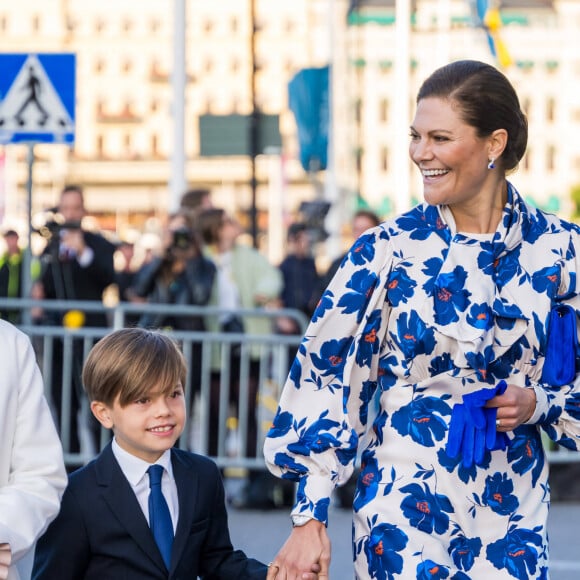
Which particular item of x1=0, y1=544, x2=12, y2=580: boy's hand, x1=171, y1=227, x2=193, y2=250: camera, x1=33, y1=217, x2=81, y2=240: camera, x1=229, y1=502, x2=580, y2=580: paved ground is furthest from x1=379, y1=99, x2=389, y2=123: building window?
x1=0, y1=544, x2=12, y2=580: boy's hand

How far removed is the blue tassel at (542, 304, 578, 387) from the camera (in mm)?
3908

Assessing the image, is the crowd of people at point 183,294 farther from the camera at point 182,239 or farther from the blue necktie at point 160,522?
the blue necktie at point 160,522

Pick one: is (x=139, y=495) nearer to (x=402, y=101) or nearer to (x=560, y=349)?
(x=560, y=349)

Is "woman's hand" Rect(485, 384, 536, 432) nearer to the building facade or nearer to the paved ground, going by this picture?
the paved ground

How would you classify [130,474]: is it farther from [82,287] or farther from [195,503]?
[82,287]

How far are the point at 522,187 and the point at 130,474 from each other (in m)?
113

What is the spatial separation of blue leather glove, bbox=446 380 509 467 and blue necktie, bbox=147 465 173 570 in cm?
75

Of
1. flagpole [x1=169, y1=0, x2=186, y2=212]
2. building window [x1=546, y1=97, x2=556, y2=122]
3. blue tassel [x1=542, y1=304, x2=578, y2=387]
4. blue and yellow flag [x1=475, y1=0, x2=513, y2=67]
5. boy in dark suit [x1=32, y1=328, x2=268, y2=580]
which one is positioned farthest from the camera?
building window [x1=546, y1=97, x2=556, y2=122]

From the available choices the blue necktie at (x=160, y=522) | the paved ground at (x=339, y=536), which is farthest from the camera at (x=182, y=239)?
the blue necktie at (x=160, y=522)

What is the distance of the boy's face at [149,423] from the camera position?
13.6 ft

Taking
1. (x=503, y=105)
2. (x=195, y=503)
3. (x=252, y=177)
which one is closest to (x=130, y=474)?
(x=195, y=503)

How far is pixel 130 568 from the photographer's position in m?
4.04

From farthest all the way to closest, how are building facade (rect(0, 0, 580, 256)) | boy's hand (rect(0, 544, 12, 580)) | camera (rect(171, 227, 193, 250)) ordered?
1. building facade (rect(0, 0, 580, 256))
2. camera (rect(171, 227, 193, 250))
3. boy's hand (rect(0, 544, 12, 580))

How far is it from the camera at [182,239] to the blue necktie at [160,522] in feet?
21.0
